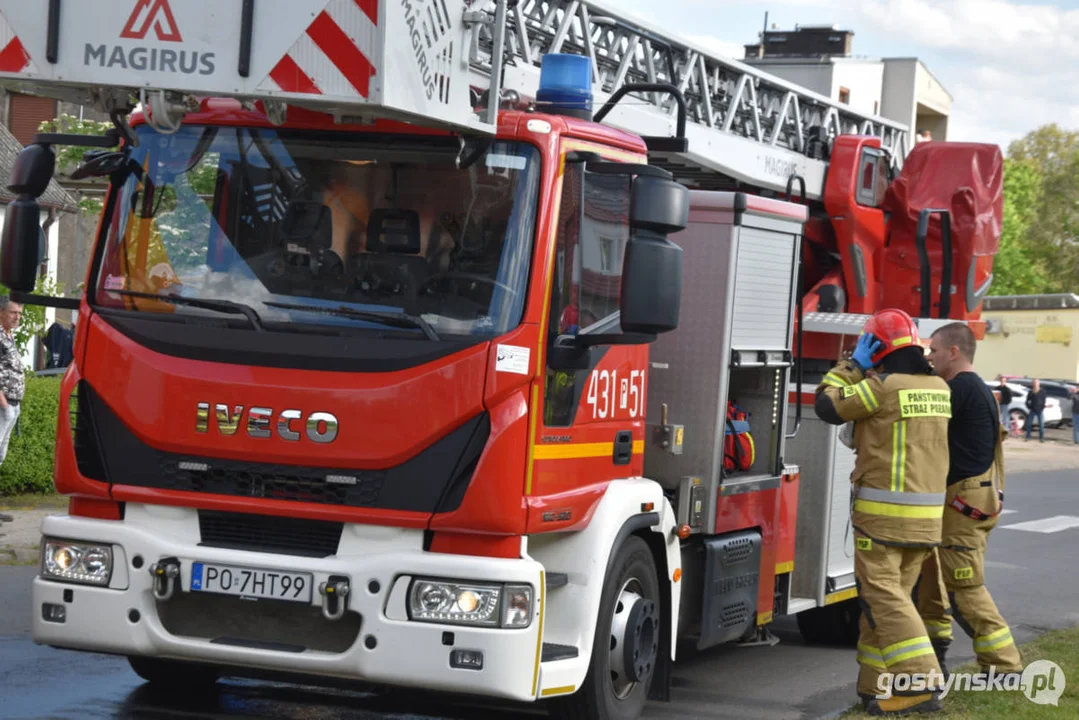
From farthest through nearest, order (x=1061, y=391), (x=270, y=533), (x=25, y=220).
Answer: (x=1061, y=391) → (x=25, y=220) → (x=270, y=533)

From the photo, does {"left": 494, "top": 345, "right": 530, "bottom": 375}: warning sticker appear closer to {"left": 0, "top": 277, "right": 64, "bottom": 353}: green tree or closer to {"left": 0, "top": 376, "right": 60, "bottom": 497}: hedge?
{"left": 0, "top": 376, "right": 60, "bottom": 497}: hedge

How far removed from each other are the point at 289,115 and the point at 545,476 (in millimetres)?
1626

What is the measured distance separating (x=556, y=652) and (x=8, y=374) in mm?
6878

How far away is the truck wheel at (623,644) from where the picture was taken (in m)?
5.97

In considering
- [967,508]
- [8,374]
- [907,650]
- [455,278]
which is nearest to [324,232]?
[455,278]

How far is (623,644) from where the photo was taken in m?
6.16

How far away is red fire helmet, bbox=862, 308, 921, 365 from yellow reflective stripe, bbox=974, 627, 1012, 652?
1.77m

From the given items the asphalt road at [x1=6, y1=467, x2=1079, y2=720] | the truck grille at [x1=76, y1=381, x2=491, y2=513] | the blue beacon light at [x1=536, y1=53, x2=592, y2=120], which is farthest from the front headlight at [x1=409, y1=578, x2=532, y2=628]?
the blue beacon light at [x1=536, y1=53, x2=592, y2=120]

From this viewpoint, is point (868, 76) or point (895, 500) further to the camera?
point (868, 76)

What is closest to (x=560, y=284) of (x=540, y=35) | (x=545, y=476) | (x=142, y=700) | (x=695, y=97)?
(x=545, y=476)

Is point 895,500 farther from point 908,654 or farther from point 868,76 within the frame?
point 868,76

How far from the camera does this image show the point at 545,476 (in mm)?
5574

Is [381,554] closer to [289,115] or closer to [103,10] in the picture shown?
[289,115]

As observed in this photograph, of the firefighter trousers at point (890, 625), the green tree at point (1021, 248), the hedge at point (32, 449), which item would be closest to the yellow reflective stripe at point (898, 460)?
the firefighter trousers at point (890, 625)
